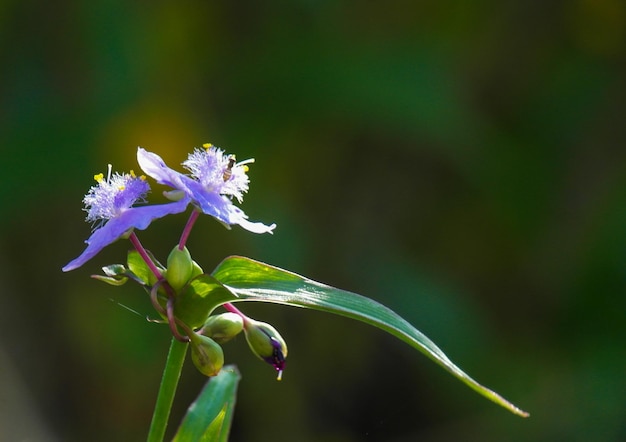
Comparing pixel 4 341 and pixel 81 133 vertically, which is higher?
pixel 81 133

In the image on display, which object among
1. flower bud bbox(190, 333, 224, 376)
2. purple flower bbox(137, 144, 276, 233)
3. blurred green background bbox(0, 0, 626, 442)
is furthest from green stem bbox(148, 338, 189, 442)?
blurred green background bbox(0, 0, 626, 442)

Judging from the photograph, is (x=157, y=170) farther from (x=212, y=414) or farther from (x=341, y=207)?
(x=341, y=207)

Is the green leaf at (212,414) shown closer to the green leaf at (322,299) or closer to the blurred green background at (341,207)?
the green leaf at (322,299)

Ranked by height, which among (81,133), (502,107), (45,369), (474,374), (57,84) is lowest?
(45,369)

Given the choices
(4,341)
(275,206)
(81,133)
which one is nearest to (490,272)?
(275,206)

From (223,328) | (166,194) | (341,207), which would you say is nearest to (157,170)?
(166,194)

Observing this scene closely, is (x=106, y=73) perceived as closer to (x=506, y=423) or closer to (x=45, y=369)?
(x=45, y=369)
